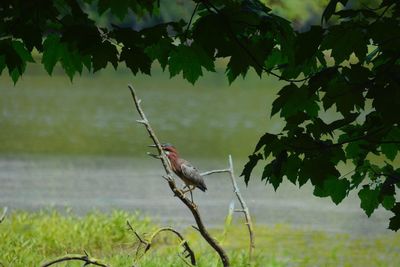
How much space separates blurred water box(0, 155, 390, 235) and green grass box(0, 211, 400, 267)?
121 centimetres

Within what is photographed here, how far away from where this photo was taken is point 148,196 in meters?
15.8

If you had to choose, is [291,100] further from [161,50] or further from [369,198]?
[369,198]

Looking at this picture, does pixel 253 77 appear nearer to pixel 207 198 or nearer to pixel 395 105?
pixel 207 198

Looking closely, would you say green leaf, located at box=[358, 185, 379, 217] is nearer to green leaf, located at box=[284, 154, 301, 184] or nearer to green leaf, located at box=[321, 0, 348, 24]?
green leaf, located at box=[284, 154, 301, 184]

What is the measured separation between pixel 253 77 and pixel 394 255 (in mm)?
51999

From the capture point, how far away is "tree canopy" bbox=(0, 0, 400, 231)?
2.76 meters

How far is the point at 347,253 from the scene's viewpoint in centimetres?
1133

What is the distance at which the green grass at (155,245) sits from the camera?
8.20 metres

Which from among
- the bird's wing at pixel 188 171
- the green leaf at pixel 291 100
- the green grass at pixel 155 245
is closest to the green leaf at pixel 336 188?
the green leaf at pixel 291 100

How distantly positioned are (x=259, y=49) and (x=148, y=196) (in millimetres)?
12939

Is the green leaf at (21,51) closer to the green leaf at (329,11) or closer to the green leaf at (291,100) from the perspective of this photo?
the green leaf at (291,100)

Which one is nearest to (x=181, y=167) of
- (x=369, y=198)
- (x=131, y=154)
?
(x=369, y=198)

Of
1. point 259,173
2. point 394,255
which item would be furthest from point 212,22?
point 259,173

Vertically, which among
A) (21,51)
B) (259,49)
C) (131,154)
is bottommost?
(131,154)
